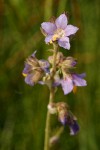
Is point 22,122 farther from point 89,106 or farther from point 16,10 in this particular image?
point 16,10

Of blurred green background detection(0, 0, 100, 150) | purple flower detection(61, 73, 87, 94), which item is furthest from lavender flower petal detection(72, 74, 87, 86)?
blurred green background detection(0, 0, 100, 150)

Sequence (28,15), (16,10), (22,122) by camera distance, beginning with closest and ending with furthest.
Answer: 1. (22,122)
2. (16,10)
3. (28,15)

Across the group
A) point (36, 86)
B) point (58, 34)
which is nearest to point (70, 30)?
point (58, 34)

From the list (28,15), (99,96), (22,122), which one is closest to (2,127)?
(22,122)

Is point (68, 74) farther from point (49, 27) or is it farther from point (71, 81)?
point (49, 27)

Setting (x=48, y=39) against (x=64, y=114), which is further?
(x=64, y=114)

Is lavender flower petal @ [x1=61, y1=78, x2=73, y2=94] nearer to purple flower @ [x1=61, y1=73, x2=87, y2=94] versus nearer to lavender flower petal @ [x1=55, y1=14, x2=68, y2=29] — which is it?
purple flower @ [x1=61, y1=73, x2=87, y2=94]
